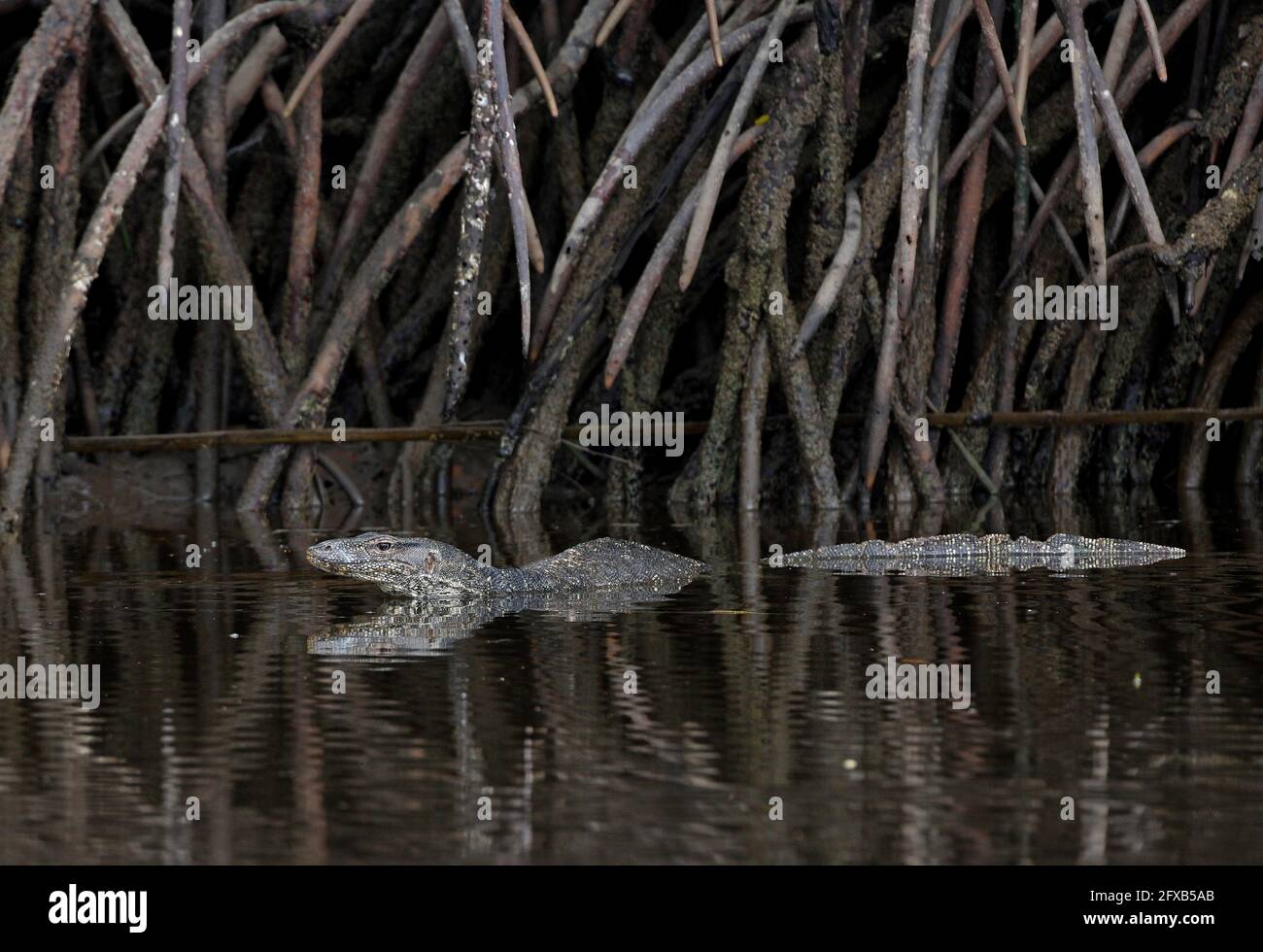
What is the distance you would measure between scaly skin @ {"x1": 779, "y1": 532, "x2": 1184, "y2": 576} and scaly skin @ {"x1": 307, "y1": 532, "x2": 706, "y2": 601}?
0.93 m

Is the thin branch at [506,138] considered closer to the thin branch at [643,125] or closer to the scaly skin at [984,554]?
the scaly skin at [984,554]

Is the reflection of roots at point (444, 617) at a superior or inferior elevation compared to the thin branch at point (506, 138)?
inferior

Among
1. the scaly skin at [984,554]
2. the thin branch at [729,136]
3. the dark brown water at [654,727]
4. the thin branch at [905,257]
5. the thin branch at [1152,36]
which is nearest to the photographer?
the dark brown water at [654,727]

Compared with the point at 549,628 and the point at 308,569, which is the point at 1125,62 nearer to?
the point at 308,569

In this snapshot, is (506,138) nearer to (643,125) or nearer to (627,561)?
(627,561)

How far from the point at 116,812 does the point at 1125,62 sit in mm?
10630

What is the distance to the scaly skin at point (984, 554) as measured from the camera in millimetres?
9641

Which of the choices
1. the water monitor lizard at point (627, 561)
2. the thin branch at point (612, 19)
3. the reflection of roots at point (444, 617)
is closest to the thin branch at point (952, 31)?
the thin branch at point (612, 19)

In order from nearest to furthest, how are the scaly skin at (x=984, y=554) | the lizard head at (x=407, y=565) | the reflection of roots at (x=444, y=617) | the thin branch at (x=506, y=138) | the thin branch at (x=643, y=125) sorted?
the reflection of roots at (x=444, y=617)
the lizard head at (x=407, y=565)
the scaly skin at (x=984, y=554)
the thin branch at (x=506, y=138)
the thin branch at (x=643, y=125)

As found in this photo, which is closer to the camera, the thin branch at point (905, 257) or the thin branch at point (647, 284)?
the thin branch at point (905, 257)

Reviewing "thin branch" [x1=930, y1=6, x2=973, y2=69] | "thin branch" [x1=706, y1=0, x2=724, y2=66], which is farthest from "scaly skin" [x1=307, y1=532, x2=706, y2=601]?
"thin branch" [x1=930, y1=6, x2=973, y2=69]

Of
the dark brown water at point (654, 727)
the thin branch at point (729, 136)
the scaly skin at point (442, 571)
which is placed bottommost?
the dark brown water at point (654, 727)

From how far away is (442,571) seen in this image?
9047 mm
